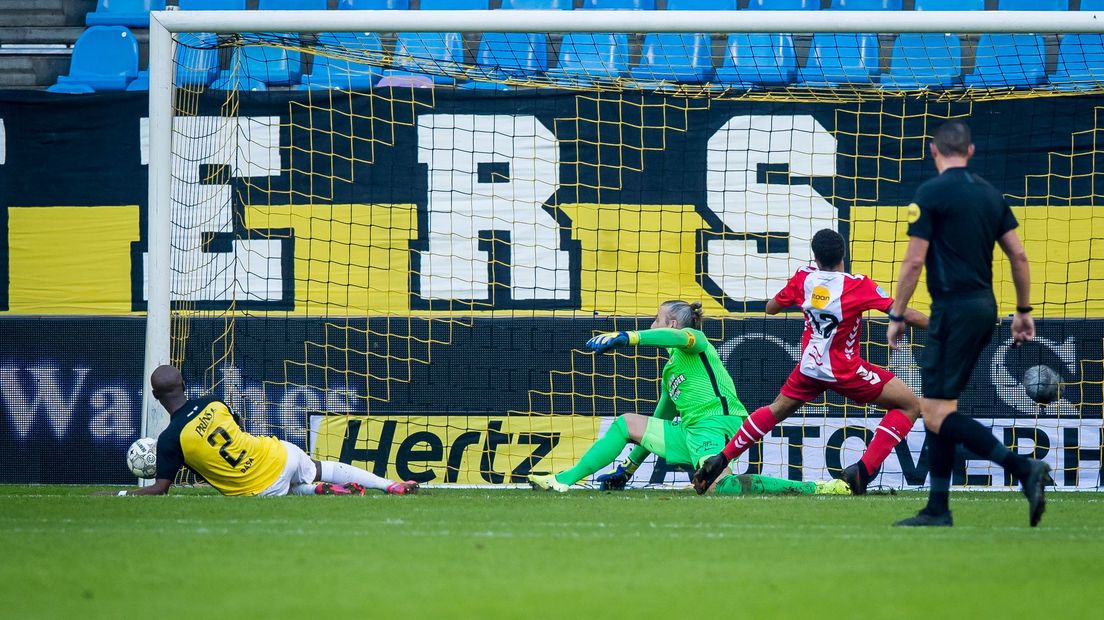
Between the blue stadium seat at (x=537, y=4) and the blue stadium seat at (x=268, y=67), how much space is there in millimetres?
2113

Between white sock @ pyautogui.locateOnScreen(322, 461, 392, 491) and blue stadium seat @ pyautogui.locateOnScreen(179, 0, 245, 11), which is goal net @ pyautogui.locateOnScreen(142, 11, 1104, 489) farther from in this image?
blue stadium seat @ pyautogui.locateOnScreen(179, 0, 245, 11)

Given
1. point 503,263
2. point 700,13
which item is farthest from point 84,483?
point 700,13

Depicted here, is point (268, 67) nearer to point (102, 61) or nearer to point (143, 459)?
point (102, 61)

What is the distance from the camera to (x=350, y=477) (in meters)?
7.52

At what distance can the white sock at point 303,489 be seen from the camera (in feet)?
24.6

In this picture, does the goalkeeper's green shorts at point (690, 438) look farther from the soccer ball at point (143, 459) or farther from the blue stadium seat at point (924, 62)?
the blue stadium seat at point (924, 62)

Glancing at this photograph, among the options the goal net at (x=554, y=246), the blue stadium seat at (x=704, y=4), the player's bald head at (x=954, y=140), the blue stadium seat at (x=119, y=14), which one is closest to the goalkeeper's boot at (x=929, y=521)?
the player's bald head at (x=954, y=140)

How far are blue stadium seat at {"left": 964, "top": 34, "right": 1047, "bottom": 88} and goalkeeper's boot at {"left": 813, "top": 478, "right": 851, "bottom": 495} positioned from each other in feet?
12.4

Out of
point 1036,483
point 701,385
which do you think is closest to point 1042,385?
point 701,385

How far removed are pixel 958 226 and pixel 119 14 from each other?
8.79 m

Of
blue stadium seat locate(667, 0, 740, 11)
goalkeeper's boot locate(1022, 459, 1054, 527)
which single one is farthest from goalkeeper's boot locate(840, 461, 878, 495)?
blue stadium seat locate(667, 0, 740, 11)

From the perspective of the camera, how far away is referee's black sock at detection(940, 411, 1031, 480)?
17.1 ft

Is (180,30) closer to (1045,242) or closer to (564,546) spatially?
(564,546)

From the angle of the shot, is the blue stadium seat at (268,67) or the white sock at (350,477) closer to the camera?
the white sock at (350,477)
